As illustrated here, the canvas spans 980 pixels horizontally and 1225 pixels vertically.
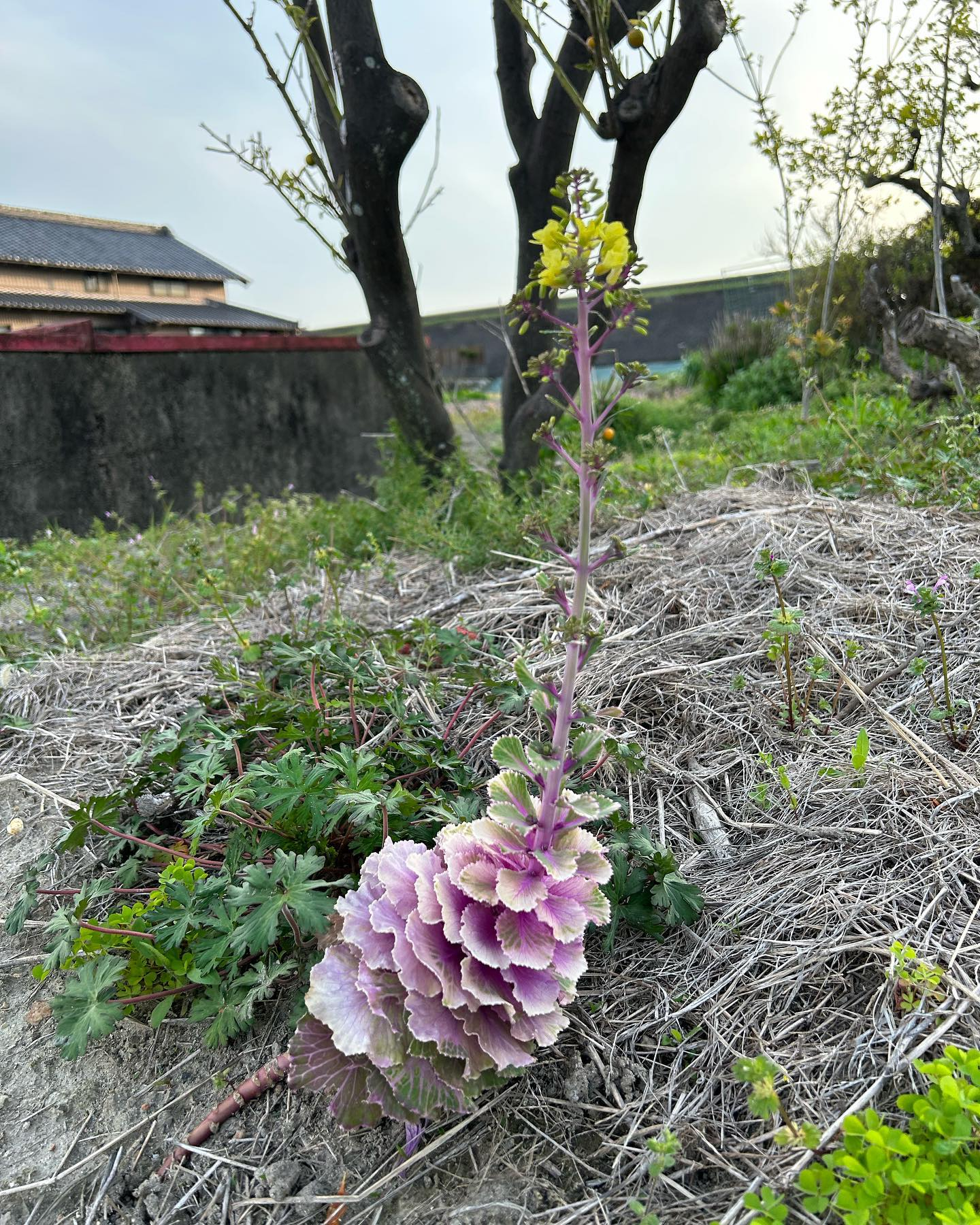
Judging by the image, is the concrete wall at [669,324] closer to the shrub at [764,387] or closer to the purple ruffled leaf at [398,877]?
the shrub at [764,387]

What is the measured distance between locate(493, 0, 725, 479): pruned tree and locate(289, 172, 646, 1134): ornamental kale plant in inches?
105

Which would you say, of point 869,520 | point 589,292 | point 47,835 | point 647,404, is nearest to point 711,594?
point 869,520

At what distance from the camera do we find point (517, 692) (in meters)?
1.96

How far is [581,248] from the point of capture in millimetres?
1154

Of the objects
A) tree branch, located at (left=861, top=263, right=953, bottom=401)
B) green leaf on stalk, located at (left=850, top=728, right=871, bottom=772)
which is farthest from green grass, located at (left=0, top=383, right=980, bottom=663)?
green leaf on stalk, located at (left=850, top=728, right=871, bottom=772)

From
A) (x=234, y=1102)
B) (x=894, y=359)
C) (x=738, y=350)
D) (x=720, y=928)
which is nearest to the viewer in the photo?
(x=234, y=1102)

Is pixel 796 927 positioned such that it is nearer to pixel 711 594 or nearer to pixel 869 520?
pixel 711 594

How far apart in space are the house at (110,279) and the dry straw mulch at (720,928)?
9.50 metres

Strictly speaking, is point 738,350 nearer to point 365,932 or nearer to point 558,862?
point 558,862

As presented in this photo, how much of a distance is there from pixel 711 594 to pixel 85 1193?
6.67 ft

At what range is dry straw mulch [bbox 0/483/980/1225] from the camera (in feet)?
3.95

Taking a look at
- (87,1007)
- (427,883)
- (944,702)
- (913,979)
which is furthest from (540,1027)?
(944,702)

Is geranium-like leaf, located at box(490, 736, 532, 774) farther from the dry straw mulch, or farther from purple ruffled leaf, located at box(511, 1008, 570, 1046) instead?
the dry straw mulch

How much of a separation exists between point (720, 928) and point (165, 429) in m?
6.54
